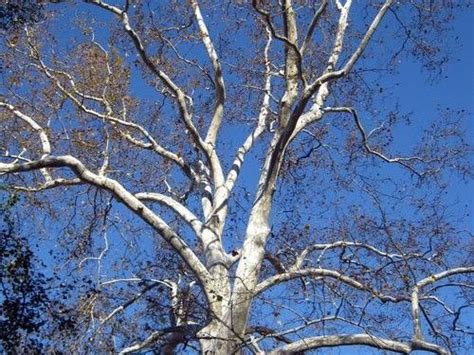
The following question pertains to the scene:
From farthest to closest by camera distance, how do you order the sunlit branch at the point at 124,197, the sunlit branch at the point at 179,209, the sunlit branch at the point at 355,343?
the sunlit branch at the point at 179,209
the sunlit branch at the point at 124,197
the sunlit branch at the point at 355,343

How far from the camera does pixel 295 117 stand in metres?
8.32

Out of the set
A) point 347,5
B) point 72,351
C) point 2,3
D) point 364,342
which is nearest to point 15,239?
point 72,351

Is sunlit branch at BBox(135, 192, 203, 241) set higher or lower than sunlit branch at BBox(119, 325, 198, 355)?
higher

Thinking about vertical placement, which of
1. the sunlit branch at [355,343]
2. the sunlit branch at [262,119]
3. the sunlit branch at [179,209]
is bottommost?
the sunlit branch at [355,343]

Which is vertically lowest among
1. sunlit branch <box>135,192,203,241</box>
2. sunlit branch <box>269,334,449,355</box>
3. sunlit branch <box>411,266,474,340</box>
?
sunlit branch <box>269,334,449,355</box>

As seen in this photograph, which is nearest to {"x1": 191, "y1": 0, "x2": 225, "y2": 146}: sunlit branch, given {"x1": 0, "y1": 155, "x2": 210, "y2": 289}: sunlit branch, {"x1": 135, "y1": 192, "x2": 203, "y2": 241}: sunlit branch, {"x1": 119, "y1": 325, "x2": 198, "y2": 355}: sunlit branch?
{"x1": 135, "y1": 192, "x2": 203, "y2": 241}: sunlit branch

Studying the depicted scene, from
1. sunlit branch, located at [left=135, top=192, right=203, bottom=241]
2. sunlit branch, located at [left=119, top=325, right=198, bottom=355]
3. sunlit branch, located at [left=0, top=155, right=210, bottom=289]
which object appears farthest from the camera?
sunlit branch, located at [left=135, top=192, right=203, bottom=241]

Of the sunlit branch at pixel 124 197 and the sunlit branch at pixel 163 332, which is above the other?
the sunlit branch at pixel 124 197

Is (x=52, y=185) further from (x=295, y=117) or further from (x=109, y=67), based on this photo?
(x=295, y=117)

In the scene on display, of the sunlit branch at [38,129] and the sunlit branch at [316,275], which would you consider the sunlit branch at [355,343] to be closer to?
the sunlit branch at [316,275]

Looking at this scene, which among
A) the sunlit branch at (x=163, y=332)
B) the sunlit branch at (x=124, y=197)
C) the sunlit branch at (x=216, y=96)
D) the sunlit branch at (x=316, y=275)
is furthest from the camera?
the sunlit branch at (x=216, y=96)

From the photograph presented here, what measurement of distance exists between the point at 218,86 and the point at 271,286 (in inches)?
118

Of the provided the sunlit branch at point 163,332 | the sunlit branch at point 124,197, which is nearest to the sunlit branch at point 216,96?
the sunlit branch at point 124,197

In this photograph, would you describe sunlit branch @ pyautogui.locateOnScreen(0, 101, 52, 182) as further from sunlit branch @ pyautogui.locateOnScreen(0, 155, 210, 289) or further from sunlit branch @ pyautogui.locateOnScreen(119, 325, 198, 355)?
sunlit branch @ pyautogui.locateOnScreen(119, 325, 198, 355)
